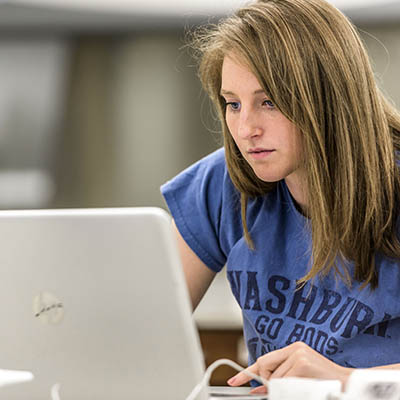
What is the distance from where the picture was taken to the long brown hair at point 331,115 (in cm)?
108

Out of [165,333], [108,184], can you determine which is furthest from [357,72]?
[108,184]

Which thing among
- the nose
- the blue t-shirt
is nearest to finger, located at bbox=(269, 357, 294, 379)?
the blue t-shirt

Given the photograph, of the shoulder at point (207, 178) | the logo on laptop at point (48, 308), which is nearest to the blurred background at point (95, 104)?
the shoulder at point (207, 178)

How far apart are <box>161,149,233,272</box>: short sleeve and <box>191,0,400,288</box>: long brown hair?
0.75 feet

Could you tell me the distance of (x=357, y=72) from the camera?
1.11 m

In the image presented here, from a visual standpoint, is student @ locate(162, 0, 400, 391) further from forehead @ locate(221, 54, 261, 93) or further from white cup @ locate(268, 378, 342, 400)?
white cup @ locate(268, 378, 342, 400)

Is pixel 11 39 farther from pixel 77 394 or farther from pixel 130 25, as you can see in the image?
pixel 77 394

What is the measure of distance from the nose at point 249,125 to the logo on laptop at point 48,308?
0.39 meters

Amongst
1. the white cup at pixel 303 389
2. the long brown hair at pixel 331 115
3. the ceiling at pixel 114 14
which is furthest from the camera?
the ceiling at pixel 114 14

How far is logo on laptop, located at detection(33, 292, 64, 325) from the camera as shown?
87cm

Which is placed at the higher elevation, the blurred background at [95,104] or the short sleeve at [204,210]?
the blurred background at [95,104]

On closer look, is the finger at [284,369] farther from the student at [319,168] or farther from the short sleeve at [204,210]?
the short sleeve at [204,210]

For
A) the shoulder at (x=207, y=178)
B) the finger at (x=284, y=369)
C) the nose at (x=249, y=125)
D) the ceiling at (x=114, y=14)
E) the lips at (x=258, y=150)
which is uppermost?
the ceiling at (x=114, y=14)

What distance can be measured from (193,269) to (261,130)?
37 cm
